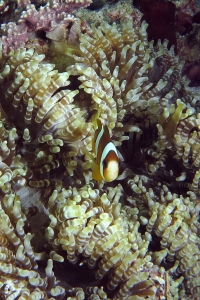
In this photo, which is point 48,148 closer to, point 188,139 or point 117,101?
point 117,101

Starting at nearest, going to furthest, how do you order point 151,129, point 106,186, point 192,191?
point 192,191
point 106,186
point 151,129

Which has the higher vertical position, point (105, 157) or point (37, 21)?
point (37, 21)

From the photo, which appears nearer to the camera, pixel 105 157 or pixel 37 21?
pixel 105 157

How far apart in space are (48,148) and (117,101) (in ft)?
2.09

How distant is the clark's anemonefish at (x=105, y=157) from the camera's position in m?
1.75

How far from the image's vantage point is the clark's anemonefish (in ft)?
5.73

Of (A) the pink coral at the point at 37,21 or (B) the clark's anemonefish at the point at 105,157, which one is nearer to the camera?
(B) the clark's anemonefish at the point at 105,157

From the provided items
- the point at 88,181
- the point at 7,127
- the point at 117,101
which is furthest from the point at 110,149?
the point at 7,127

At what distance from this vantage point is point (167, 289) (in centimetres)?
176

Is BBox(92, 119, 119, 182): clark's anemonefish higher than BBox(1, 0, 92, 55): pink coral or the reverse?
the reverse

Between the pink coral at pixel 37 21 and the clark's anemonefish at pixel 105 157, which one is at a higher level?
the pink coral at pixel 37 21

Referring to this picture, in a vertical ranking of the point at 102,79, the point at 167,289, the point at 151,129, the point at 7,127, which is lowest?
the point at 167,289

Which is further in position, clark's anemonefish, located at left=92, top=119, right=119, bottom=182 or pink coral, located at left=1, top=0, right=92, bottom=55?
pink coral, located at left=1, top=0, right=92, bottom=55

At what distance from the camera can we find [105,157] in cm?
176
